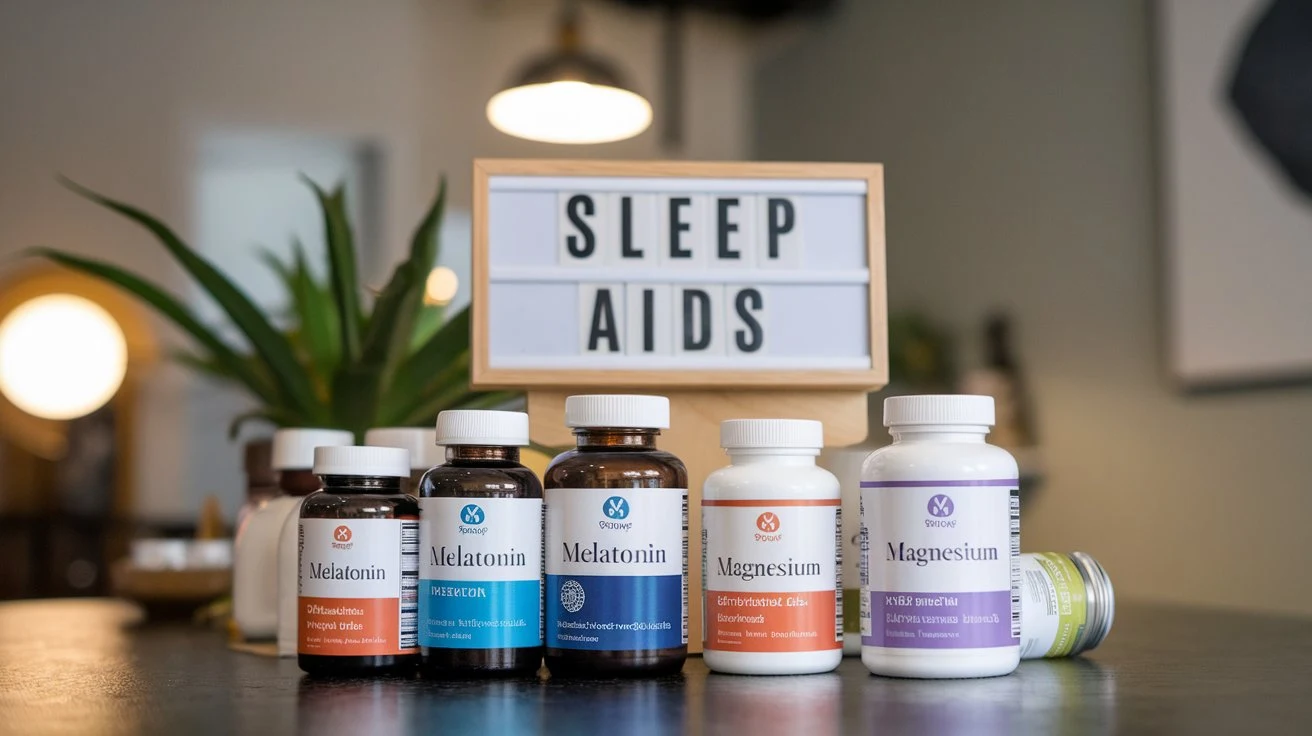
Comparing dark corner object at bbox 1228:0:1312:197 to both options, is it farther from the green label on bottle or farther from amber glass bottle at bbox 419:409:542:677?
amber glass bottle at bbox 419:409:542:677

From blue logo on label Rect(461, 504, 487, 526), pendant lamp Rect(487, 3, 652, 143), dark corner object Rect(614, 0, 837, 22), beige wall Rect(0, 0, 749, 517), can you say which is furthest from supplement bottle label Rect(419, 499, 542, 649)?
dark corner object Rect(614, 0, 837, 22)

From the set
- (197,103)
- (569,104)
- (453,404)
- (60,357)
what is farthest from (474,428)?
(197,103)

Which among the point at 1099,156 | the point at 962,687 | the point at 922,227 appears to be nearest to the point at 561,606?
the point at 962,687

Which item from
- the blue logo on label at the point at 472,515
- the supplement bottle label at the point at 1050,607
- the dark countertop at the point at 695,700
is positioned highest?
the blue logo on label at the point at 472,515

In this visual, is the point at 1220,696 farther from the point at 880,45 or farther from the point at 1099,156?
the point at 880,45

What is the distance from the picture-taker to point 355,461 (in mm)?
756

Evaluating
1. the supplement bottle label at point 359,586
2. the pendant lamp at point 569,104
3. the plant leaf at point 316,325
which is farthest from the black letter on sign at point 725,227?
the pendant lamp at point 569,104

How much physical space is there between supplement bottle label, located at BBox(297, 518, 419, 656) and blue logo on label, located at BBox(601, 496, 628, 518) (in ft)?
0.41

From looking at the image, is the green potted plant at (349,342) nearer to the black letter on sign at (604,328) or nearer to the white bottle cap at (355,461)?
the black letter on sign at (604,328)

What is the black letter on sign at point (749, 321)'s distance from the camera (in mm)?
916

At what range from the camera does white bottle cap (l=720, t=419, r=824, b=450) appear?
2.45 ft

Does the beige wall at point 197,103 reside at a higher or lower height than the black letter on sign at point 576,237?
higher

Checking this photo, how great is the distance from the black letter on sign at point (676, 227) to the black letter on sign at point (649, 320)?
3cm

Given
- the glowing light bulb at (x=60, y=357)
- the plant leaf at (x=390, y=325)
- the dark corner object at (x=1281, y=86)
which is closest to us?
the plant leaf at (x=390, y=325)
